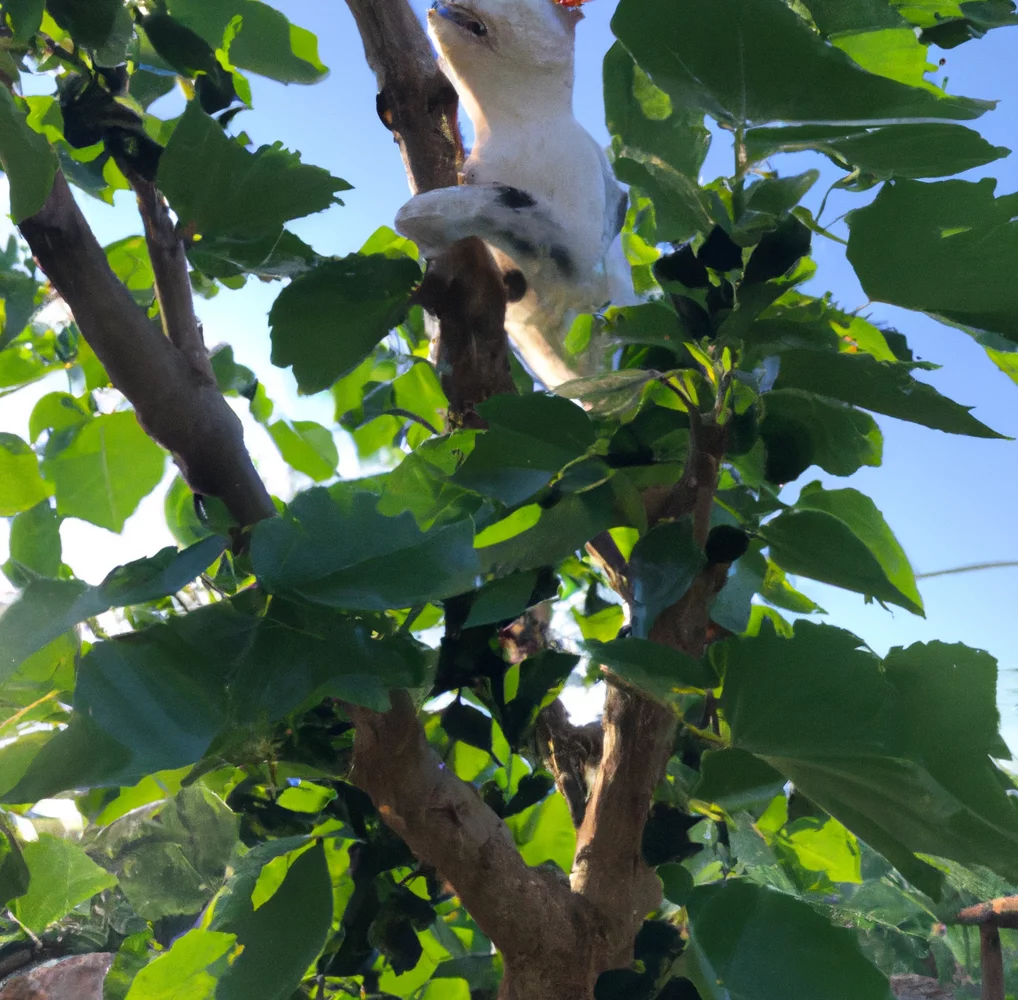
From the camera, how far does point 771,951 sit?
21 cm

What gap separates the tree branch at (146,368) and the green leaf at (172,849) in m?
0.13

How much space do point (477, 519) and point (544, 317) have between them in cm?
15

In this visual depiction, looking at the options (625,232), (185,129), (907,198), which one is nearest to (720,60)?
(907,198)

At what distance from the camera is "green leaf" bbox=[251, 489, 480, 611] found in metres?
0.19

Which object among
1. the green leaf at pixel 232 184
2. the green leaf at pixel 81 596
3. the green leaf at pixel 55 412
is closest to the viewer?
the green leaf at pixel 81 596

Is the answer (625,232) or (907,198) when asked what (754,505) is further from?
(625,232)

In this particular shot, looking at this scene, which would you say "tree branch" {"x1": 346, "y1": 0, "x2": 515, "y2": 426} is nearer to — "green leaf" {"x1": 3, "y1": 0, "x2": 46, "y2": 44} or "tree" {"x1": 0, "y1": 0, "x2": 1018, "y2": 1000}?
"tree" {"x1": 0, "y1": 0, "x2": 1018, "y2": 1000}

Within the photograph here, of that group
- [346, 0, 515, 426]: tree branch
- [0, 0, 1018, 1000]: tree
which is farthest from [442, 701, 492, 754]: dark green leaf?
[346, 0, 515, 426]: tree branch

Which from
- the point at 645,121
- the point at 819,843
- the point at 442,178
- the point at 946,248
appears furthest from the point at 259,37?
the point at 819,843

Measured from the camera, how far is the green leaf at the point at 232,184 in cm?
28

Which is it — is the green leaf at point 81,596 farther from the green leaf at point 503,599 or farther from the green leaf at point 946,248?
the green leaf at point 946,248

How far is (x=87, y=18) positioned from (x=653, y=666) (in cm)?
25

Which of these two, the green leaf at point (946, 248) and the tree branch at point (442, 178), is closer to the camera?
the green leaf at point (946, 248)

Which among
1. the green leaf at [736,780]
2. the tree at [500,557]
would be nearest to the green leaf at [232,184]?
the tree at [500,557]
